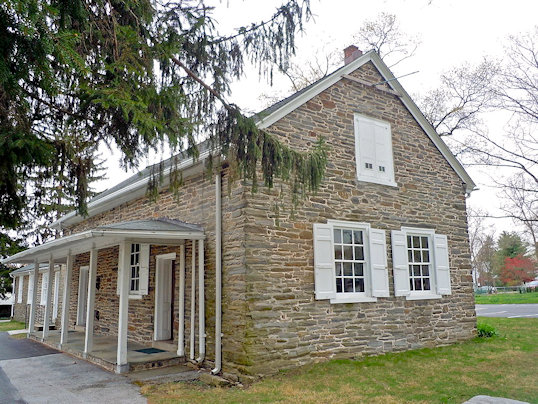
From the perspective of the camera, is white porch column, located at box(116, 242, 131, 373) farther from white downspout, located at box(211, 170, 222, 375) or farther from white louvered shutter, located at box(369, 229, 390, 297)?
white louvered shutter, located at box(369, 229, 390, 297)

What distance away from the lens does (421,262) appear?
10688mm

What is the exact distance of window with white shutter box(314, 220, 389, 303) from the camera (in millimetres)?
8562

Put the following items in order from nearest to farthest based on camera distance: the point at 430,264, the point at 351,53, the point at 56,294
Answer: the point at 430,264, the point at 351,53, the point at 56,294

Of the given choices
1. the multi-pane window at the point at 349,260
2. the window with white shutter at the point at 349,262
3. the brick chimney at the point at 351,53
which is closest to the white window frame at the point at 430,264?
the window with white shutter at the point at 349,262

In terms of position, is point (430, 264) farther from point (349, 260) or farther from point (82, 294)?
point (82, 294)

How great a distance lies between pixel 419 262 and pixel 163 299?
19.9ft

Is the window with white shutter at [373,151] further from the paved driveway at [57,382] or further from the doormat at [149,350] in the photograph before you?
the paved driveway at [57,382]

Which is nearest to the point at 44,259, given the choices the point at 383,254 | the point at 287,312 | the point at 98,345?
the point at 98,345

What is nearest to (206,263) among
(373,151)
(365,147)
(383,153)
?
(365,147)

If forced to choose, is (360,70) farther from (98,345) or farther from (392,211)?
(98,345)

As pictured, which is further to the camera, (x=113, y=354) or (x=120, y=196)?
(x=120, y=196)

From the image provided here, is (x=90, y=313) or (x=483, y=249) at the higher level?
(x=483, y=249)

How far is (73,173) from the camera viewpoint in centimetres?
561

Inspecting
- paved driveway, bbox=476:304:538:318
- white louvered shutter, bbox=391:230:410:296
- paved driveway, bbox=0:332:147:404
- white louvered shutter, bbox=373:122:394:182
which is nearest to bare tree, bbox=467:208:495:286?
paved driveway, bbox=476:304:538:318
